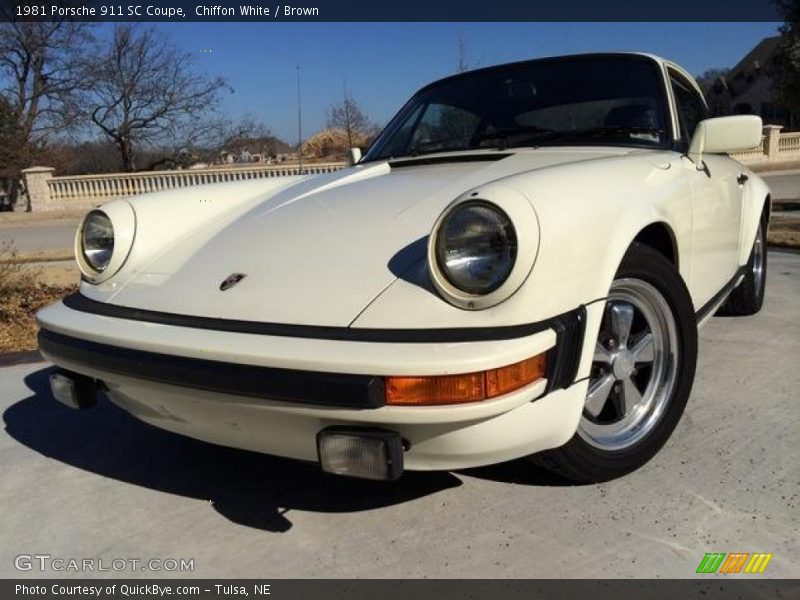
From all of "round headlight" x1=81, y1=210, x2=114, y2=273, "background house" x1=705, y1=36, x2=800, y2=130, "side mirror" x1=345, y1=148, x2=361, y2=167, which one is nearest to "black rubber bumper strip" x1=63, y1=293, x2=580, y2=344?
"round headlight" x1=81, y1=210, x2=114, y2=273

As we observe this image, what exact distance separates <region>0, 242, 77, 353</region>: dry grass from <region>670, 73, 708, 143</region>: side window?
3.92m

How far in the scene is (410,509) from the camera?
227cm

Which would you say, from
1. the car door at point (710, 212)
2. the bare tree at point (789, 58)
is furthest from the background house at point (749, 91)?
the car door at point (710, 212)

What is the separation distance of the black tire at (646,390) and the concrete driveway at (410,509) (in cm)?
8

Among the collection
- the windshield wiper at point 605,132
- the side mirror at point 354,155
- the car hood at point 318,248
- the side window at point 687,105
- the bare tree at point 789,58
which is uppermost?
the bare tree at point 789,58

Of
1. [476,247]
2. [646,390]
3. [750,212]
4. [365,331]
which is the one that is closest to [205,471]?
[365,331]

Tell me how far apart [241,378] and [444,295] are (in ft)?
1.93

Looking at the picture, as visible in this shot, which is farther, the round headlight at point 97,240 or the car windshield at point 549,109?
the car windshield at point 549,109

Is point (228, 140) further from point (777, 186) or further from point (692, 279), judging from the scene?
point (692, 279)

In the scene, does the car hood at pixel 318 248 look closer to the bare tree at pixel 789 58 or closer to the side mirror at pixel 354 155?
the side mirror at pixel 354 155

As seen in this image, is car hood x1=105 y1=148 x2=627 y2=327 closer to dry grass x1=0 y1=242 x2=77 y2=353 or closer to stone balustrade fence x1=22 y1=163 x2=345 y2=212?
dry grass x1=0 y1=242 x2=77 y2=353

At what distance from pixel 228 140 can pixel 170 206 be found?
3119 centimetres

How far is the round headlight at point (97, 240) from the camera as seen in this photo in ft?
8.82
